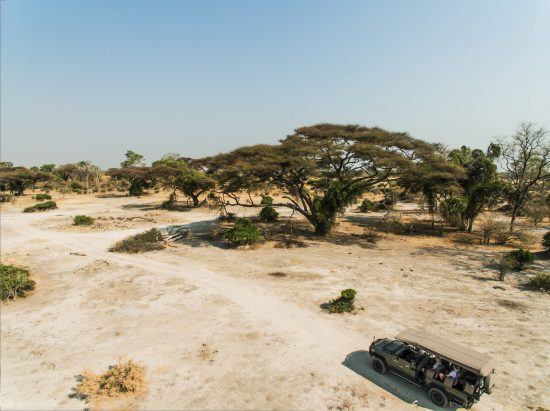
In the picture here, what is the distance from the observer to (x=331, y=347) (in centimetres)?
1197

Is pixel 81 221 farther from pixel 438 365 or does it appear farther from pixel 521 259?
pixel 521 259

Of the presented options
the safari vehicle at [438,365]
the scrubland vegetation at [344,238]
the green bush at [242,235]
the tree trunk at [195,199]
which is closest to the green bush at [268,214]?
the scrubland vegetation at [344,238]

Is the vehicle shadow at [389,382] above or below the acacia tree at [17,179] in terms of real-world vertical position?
below

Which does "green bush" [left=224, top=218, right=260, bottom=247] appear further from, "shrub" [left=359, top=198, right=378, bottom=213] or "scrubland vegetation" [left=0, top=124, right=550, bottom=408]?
"shrub" [left=359, top=198, right=378, bottom=213]

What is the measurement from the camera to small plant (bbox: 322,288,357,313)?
14688mm

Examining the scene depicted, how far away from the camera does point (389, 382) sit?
10.2 meters

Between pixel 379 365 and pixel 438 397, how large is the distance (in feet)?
6.00

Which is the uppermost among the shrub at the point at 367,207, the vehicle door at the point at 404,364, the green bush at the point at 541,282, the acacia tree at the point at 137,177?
the acacia tree at the point at 137,177

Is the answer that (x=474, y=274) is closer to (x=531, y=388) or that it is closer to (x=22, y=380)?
(x=531, y=388)

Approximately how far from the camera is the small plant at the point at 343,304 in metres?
14.7

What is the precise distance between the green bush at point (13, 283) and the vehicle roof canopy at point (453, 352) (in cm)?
1731

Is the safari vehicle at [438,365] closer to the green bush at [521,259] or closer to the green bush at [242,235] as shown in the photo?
the green bush at [521,259]

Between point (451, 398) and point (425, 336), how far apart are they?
1.77m

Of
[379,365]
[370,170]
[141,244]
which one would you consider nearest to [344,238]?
[370,170]
